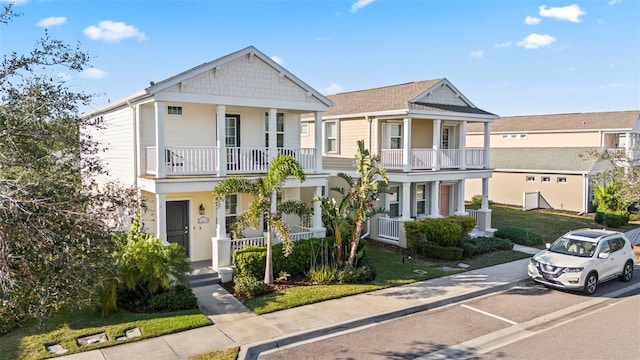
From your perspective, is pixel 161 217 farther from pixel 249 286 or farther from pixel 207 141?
pixel 207 141

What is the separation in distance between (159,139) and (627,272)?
15.6 metres

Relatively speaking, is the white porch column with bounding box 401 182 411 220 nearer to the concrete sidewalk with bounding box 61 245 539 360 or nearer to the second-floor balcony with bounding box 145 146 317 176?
the concrete sidewalk with bounding box 61 245 539 360

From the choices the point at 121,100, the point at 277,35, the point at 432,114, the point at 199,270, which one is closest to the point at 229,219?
the point at 199,270

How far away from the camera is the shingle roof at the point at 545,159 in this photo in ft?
100

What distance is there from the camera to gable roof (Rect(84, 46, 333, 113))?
46.0 feet

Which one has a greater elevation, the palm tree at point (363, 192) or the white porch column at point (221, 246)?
the palm tree at point (363, 192)

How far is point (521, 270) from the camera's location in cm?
1622

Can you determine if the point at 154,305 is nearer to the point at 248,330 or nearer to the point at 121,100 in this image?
the point at 248,330

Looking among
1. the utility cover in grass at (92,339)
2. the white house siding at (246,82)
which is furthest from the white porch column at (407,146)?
the utility cover in grass at (92,339)

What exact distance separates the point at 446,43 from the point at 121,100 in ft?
39.8

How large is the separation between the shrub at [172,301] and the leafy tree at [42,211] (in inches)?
179

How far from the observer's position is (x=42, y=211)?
5172 mm

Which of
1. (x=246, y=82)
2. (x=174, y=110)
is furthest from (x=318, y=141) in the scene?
(x=174, y=110)

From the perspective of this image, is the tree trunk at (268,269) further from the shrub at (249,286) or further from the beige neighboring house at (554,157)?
the beige neighboring house at (554,157)
